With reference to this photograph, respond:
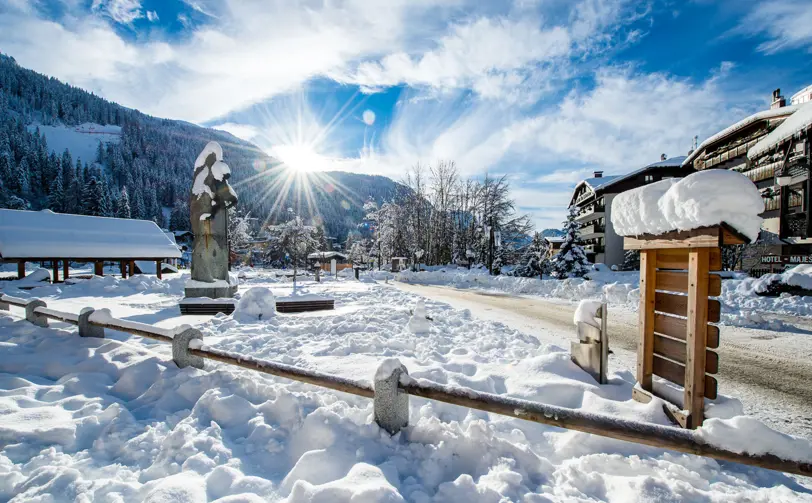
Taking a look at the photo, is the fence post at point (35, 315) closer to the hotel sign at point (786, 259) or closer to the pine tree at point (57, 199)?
the hotel sign at point (786, 259)

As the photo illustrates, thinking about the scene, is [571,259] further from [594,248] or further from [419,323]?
[419,323]

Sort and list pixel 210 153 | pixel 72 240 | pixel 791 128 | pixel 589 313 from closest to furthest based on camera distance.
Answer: pixel 589 313
pixel 210 153
pixel 791 128
pixel 72 240

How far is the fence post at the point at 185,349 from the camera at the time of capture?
449 centimetres

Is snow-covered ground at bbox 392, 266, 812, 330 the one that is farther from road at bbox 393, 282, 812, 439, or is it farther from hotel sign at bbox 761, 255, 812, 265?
hotel sign at bbox 761, 255, 812, 265

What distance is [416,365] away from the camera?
5.24 m

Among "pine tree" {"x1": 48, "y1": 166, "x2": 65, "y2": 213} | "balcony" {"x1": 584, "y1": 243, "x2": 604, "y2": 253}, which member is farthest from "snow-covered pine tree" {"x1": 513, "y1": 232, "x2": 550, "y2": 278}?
"pine tree" {"x1": 48, "y1": 166, "x2": 65, "y2": 213}

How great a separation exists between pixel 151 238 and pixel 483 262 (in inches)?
1212

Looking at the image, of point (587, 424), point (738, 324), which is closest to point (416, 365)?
point (587, 424)

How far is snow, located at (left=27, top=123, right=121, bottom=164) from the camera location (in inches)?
5172

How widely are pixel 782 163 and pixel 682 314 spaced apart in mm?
22275

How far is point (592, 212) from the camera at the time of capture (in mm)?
40719

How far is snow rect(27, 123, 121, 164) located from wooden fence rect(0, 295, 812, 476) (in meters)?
168

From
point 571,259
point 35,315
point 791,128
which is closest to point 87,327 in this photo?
point 35,315

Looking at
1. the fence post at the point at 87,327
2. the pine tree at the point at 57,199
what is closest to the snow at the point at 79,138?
the pine tree at the point at 57,199
